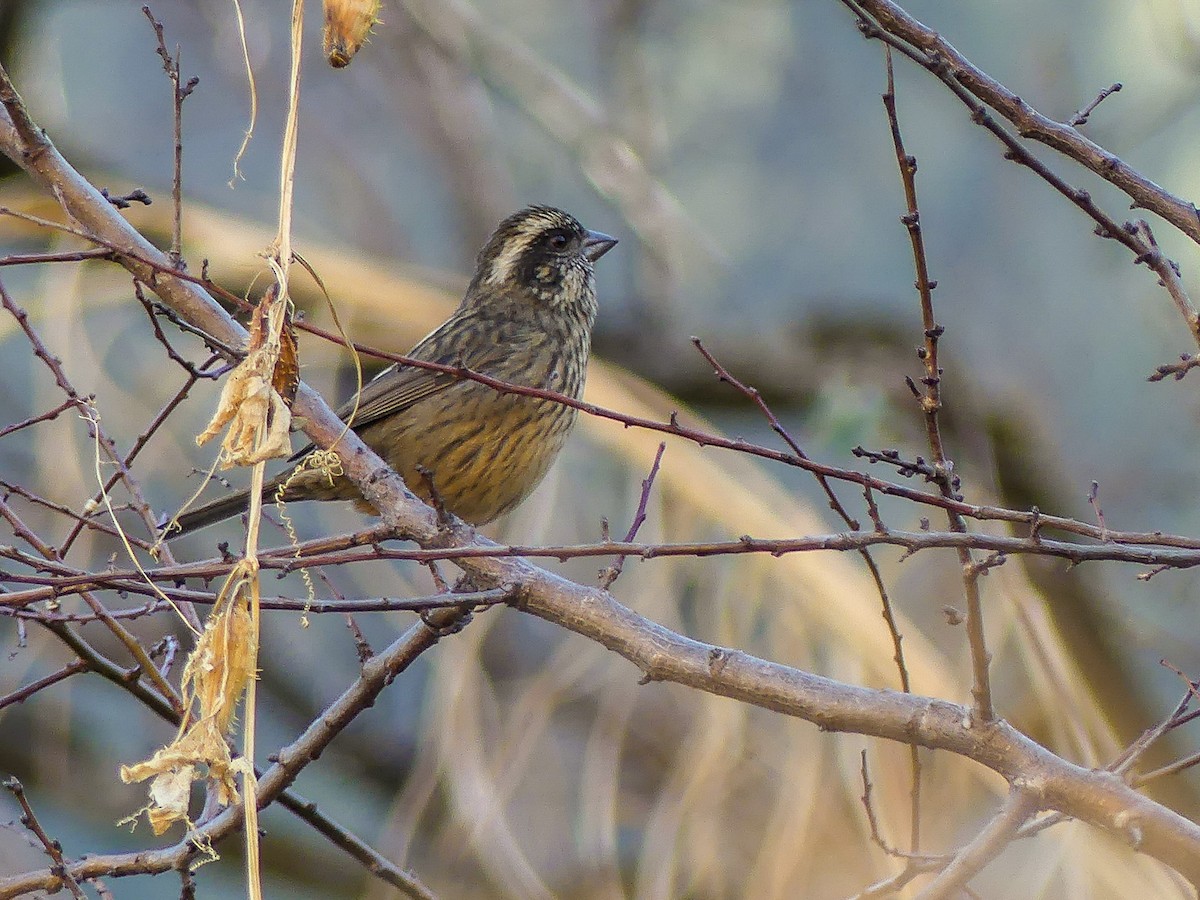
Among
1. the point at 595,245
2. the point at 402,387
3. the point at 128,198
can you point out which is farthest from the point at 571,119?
the point at 128,198

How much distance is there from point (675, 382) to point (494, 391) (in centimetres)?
384

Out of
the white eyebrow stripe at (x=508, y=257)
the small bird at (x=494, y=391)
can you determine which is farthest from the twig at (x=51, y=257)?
the white eyebrow stripe at (x=508, y=257)

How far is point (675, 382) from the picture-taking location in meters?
8.78

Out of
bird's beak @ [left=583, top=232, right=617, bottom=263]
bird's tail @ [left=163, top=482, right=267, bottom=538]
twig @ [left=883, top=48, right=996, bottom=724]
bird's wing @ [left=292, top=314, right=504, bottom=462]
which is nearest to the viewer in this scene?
twig @ [left=883, top=48, right=996, bottom=724]

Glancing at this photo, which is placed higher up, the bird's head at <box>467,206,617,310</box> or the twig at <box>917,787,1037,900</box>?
the bird's head at <box>467,206,617,310</box>

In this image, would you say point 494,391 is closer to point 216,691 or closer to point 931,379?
point 931,379

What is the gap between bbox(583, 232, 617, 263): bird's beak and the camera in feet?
19.7

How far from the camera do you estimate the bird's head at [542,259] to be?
5.91 meters

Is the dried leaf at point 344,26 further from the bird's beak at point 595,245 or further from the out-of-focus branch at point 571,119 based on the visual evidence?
the out-of-focus branch at point 571,119

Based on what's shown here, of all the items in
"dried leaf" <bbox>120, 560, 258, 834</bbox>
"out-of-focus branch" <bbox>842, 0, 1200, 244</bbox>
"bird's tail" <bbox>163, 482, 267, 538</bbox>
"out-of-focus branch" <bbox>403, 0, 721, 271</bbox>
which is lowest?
"dried leaf" <bbox>120, 560, 258, 834</bbox>

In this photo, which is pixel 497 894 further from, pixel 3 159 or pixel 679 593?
pixel 3 159

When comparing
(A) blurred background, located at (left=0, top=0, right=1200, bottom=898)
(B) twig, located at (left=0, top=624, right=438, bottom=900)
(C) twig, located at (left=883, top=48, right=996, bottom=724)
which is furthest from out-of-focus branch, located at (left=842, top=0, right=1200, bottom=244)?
(A) blurred background, located at (left=0, top=0, right=1200, bottom=898)

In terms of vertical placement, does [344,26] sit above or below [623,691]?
below

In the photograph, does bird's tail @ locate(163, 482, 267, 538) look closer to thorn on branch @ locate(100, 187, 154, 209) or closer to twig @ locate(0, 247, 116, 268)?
thorn on branch @ locate(100, 187, 154, 209)
